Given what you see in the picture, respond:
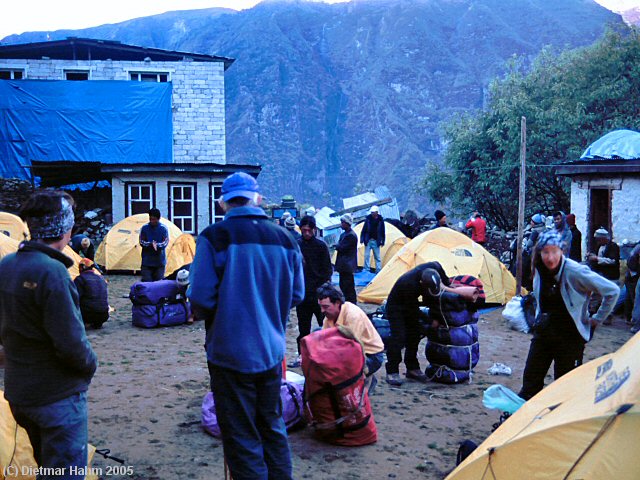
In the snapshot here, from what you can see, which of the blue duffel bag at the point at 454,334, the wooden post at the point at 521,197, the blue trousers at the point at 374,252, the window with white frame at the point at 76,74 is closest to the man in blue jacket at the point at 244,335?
the blue duffel bag at the point at 454,334

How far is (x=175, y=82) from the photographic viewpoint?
27.0 m

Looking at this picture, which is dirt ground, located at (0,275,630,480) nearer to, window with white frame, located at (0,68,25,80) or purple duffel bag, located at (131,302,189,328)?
purple duffel bag, located at (131,302,189,328)

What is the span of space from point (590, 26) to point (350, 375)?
332ft

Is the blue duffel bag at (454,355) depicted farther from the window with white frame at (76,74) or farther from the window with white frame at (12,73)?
the window with white frame at (12,73)

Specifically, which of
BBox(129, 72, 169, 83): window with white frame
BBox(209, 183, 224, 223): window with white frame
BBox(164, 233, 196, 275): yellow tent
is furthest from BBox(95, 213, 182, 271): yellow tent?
BBox(129, 72, 169, 83): window with white frame

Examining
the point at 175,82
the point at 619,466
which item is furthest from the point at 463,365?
the point at 175,82

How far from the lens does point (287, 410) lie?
17.0ft

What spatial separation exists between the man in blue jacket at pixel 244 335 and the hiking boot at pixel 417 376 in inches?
144

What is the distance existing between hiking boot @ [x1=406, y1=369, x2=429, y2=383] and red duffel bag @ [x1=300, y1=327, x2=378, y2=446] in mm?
1866

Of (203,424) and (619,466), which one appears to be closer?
(619,466)

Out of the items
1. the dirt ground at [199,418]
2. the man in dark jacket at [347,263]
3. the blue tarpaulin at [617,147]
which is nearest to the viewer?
the dirt ground at [199,418]

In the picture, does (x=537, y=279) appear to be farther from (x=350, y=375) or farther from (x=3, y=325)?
(x=3, y=325)

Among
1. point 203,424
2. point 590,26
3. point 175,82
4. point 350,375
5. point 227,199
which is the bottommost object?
point 203,424

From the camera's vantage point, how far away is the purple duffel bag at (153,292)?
9.84 metres
